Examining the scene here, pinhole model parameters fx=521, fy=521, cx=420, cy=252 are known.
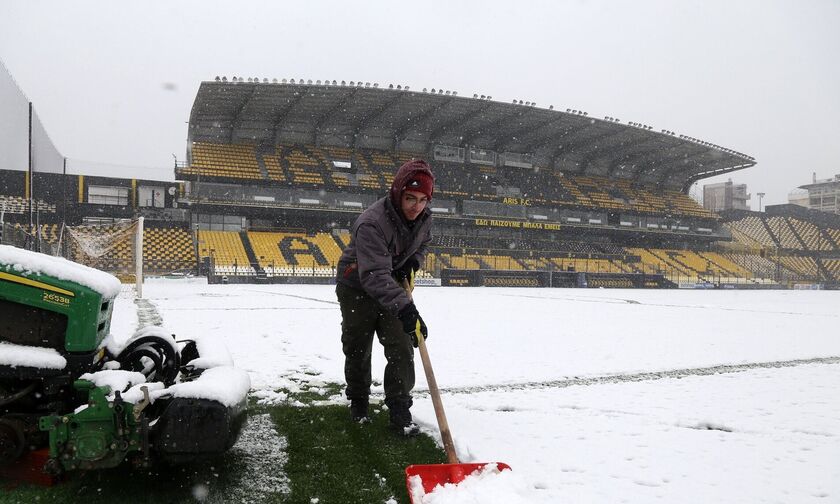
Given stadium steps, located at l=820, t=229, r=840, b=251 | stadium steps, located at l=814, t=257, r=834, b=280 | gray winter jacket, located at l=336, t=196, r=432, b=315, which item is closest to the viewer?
gray winter jacket, located at l=336, t=196, r=432, b=315

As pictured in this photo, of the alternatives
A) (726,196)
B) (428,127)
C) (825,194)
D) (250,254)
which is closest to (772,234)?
(726,196)

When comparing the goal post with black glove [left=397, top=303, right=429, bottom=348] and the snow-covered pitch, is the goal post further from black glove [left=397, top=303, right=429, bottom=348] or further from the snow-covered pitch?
black glove [left=397, top=303, right=429, bottom=348]

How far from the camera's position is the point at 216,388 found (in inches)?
86.7

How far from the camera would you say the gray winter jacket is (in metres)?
2.85

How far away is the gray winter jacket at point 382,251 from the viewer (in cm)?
285

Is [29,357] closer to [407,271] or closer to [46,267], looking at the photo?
[46,267]

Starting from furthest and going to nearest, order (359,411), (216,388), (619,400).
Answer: (619,400) → (359,411) → (216,388)

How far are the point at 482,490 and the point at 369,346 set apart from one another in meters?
1.32

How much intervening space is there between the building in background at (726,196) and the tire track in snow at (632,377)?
58.3 m

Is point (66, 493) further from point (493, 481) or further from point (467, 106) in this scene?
point (467, 106)

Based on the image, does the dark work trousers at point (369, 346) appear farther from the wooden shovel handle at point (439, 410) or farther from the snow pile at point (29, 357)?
the snow pile at point (29, 357)

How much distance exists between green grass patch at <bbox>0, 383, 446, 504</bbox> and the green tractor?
0.14 metres

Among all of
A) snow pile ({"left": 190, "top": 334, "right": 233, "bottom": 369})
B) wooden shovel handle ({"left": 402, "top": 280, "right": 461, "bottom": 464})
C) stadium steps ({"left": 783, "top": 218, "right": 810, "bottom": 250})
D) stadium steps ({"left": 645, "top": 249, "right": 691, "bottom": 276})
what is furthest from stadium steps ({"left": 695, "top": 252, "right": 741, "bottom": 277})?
snow pile ({"left": 190, "top": 334, "right": 233, "bottom": 369})

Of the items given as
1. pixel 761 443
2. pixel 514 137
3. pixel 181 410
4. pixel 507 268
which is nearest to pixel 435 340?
pixel 761 443
